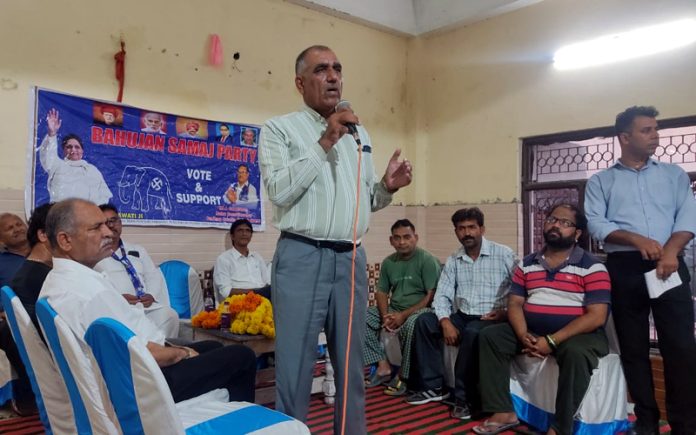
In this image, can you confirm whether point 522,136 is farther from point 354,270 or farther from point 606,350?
point 354,270

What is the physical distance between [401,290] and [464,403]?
0.99m

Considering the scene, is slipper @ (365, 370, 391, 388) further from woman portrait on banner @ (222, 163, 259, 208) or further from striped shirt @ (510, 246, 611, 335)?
woman portrait on banner @ (222, 163, 259, 208)

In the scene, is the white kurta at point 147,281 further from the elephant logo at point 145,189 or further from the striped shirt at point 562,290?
the striped shirt at point 562,290

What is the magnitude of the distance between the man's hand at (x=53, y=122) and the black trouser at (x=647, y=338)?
12.1 ft

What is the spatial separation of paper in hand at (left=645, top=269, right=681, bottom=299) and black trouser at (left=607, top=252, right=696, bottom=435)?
4 centimetres

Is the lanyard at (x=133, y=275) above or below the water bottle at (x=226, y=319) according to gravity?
above

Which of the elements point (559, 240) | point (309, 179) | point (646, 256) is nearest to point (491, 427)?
point (559, 240)

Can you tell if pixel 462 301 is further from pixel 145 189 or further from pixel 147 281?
pixel 145 189

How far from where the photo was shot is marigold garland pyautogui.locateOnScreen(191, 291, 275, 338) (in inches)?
129

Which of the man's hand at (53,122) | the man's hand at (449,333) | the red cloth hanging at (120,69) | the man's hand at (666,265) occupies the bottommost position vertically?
the man's hand at (449,333)

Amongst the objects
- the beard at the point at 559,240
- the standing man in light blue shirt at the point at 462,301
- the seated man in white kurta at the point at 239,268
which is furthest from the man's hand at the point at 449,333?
the seated man in white kurta at the point at 239,268

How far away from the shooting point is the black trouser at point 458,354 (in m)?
3.38

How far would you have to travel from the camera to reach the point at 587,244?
15.5 feet

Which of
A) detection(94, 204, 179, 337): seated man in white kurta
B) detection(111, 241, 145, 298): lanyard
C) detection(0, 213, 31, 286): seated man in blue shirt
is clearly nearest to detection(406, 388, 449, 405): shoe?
detection(94, 204, 179, 337): seated man in white kurta
